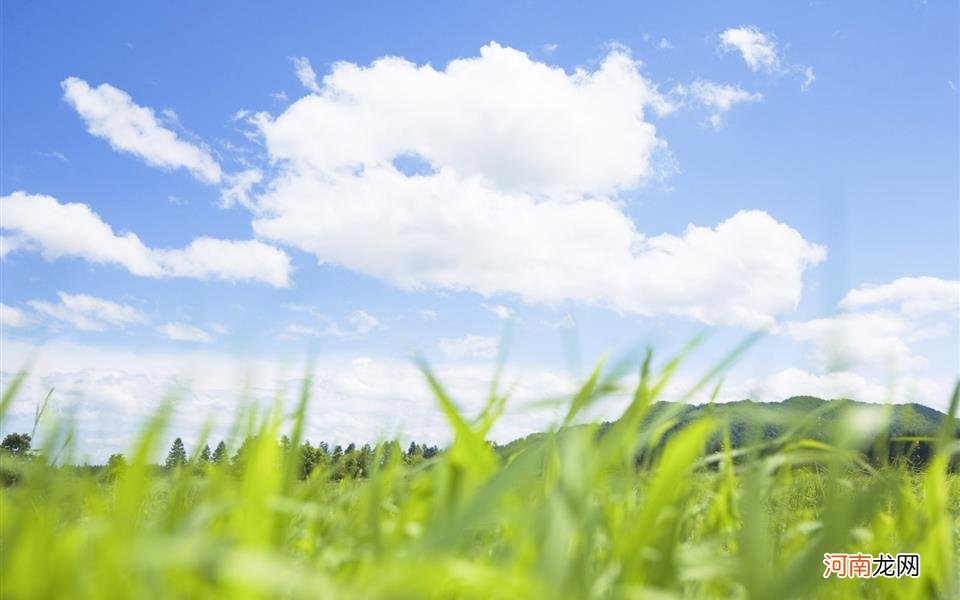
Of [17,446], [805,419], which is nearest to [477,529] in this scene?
[805,419]

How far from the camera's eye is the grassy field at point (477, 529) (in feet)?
3.09

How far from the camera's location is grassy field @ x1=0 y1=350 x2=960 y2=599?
0.94m

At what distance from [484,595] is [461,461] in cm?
27

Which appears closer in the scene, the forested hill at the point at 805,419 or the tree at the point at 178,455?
the forested hill at the point at 805,419

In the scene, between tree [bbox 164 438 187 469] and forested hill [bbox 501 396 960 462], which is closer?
forested hill [bbox 501 396 960 462]

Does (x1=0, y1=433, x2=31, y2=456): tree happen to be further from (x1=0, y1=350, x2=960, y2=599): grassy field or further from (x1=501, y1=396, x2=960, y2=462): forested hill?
(x1=501, y1=396, x2=960, y2=462): forested hill

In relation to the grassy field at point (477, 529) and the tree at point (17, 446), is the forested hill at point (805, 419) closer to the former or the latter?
the grassy field at point (477, 529)

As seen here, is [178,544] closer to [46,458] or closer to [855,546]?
[46,458]

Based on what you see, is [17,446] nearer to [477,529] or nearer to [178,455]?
[178,455]

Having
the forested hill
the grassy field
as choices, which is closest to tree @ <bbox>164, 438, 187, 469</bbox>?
the grassy field

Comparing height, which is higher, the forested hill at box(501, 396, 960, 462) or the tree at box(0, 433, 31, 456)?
the forested hill at box(501, 396, 960, 462)

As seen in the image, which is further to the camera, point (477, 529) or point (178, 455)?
point (178, 455)

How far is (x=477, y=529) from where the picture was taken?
1.52 metres

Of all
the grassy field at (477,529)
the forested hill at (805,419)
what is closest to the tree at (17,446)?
the grassy field at (477,529)
